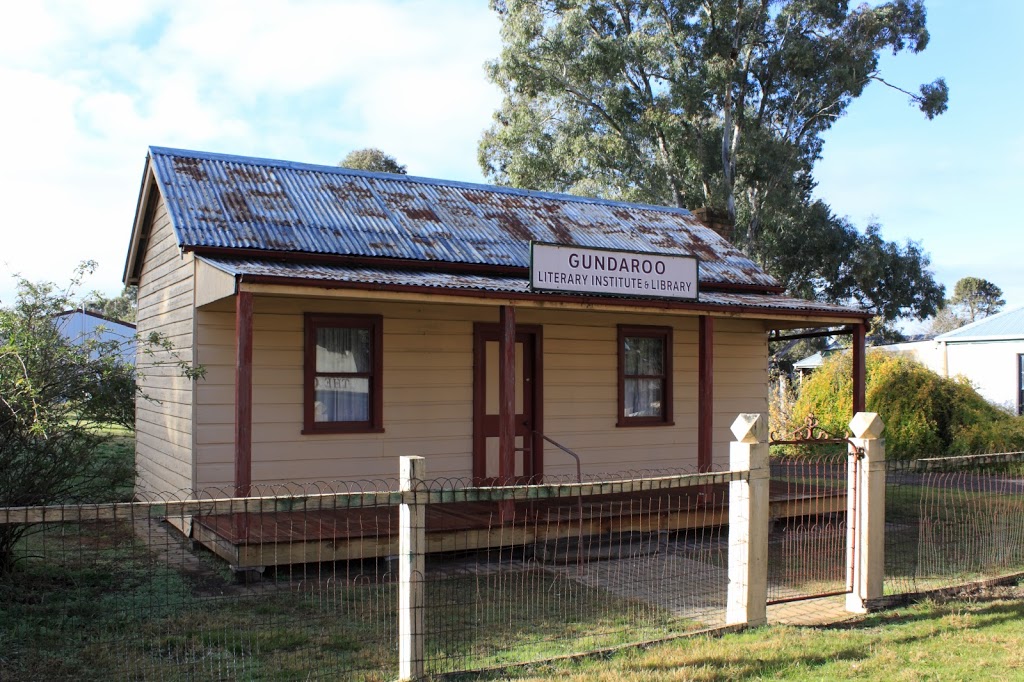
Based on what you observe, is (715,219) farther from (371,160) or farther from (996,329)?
(371,160)

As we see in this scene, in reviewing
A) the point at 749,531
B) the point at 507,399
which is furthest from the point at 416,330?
the point at 749,531

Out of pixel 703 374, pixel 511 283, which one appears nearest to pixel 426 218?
pixel 511 283

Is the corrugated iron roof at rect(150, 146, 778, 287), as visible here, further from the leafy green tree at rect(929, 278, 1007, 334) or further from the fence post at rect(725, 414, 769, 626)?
the leafy green tree at rect(929, 278, 1007, 334)

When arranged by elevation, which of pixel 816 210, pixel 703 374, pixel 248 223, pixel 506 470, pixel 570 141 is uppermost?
pixel 570 141

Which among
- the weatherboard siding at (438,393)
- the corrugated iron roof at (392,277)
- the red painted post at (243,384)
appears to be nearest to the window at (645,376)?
the weatherboard siding at (438,393)

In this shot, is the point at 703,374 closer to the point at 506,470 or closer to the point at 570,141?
the point at 506,470

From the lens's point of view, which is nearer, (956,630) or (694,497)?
(956,630)

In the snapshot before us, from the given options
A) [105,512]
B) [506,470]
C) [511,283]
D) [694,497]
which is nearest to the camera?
[105,512]

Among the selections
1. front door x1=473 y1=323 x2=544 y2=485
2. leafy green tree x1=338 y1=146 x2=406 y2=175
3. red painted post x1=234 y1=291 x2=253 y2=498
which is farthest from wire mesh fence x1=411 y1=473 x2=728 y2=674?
leafy green tree x1=338 y1=146 x2=406 y2=175

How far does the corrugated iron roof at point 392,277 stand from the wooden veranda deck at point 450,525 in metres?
2.22

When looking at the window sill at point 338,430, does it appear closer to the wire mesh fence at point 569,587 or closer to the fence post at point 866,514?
the wire mesh fence at point 569,587

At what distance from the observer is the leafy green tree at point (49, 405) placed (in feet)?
22.4

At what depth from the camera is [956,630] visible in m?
6.36

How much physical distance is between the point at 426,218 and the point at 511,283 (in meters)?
2.60
